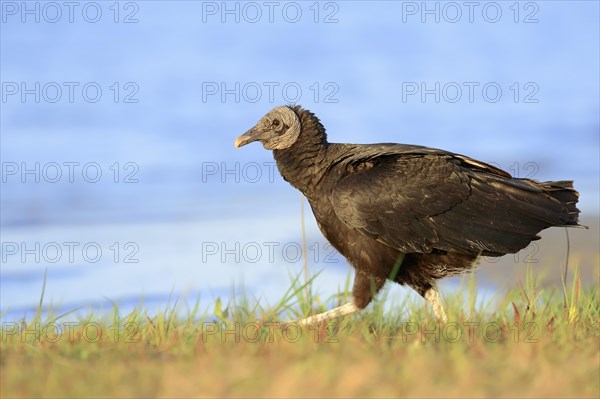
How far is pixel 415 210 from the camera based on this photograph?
582 cm

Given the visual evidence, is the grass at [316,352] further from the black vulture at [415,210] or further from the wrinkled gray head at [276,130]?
the wrinkled gray head at [276,130]

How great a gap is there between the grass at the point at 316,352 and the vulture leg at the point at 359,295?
148 mm

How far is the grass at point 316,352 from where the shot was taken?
135 inches

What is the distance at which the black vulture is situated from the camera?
227 inches

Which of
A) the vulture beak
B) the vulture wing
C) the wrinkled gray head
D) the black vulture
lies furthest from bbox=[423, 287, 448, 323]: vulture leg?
the vulture beak

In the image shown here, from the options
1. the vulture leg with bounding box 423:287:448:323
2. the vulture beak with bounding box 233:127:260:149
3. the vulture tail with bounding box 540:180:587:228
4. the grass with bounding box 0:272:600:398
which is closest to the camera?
the grass with bounding box 0:272:600:398

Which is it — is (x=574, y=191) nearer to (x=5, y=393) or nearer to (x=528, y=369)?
(x=528, y=369)

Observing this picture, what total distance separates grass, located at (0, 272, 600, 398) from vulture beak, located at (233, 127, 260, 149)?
52.1 inches

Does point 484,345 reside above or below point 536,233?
below

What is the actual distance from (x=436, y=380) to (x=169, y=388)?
46.5 inches

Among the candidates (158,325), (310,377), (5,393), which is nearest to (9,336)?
(158,325)

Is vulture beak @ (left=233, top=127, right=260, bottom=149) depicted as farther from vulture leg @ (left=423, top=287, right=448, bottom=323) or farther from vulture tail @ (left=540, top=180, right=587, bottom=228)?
vulture tail @ (left=540, top=180, right=587, bottom=228)

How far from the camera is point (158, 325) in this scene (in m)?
5.12

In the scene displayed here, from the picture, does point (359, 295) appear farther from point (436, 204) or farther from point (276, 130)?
point (276, 130)
